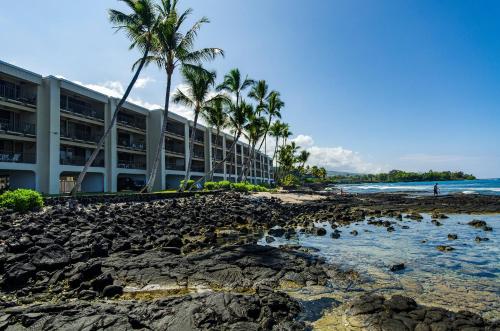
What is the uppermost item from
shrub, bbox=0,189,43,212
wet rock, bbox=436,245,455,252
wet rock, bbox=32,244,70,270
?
shrub, bbox=0,189,43,212

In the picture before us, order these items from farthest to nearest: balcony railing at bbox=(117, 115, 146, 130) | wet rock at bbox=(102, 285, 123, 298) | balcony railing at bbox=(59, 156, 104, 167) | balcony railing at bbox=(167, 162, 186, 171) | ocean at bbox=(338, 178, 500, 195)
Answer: ocean at bbox=(338, 178, 500, 195), balcony railing at bbox=(167, 162, 186, 171), balcony railing at bbox=(117, 115, 146, 130), balcony railing at bbox=(59, 156, 104, 167), wet rock at bbox=(102, 285, 123, 298)

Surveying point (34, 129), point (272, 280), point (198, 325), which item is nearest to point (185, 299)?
point (198, 325)

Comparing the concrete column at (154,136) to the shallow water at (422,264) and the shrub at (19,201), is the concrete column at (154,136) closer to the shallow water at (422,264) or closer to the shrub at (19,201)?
the shrub at (19,201)

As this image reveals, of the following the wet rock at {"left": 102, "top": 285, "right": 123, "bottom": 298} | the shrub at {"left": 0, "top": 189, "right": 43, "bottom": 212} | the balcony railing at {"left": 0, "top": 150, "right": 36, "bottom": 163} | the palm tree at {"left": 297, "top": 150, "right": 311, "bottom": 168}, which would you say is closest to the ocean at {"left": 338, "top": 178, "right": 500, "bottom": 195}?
the palm tree at {"left": 297, "top": 150, "right": 311, "bottom": 168}

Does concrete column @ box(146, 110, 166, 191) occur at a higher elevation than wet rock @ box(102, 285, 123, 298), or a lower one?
higher

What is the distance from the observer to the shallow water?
6.28 meters

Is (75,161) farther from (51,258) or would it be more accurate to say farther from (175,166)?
(51,258)

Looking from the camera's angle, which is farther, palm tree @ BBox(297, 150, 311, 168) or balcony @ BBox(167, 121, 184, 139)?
palm tree @ BBox(297, 150, 311, 168)

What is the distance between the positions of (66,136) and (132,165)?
Answer: 9.41 meters

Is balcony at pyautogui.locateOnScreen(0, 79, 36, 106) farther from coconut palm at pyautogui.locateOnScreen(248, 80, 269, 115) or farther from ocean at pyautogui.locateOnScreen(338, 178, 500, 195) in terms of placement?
ocean at pyautogui.locateOnScreen(338, 178, 500, 195)

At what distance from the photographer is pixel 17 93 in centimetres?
2656

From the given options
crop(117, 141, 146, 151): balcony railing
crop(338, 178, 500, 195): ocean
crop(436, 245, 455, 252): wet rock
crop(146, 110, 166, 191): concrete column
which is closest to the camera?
crop(436, 245, 455, 252): wet rock

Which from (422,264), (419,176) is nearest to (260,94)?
(422,264)

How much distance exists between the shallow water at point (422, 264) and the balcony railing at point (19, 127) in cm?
2494
